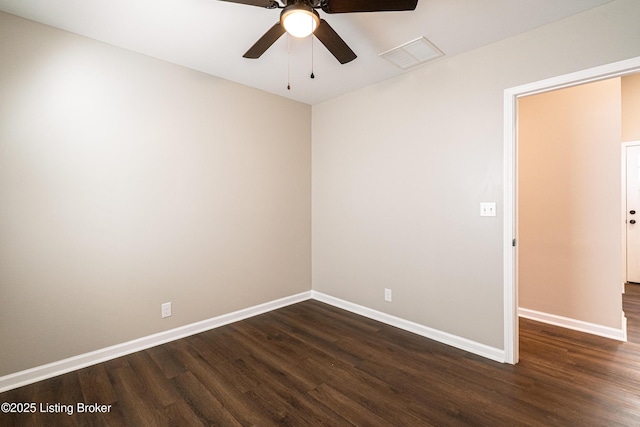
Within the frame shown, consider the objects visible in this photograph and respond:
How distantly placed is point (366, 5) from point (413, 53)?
118cm

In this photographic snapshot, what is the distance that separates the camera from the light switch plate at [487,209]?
2.42 m

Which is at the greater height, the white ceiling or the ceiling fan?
the white ceiling

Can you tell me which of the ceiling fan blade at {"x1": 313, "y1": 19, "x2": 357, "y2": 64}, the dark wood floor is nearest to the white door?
the dark wood floor

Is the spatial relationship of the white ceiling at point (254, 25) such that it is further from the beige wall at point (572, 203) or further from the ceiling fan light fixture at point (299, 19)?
the beige wall at point (572, 203)

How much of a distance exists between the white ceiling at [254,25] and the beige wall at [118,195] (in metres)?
0.21

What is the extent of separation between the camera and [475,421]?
1730mm

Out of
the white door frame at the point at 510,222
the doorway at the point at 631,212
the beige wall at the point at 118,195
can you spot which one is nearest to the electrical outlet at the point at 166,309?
the beige wall at the point at 118,195

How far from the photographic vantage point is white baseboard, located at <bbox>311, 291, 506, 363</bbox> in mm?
2428

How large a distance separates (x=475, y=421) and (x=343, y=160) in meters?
2.75

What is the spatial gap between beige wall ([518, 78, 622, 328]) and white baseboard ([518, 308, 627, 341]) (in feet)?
0.14

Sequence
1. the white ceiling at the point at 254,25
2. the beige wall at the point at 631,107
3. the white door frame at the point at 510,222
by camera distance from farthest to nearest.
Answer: the beige wall at the point at 631,107 < the white door frame at the point at 510,222 < the white ceiling at the point at 254,25

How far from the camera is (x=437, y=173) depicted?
2.78 m

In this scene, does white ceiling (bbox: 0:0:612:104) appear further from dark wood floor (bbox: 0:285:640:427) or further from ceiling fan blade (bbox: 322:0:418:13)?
dark wood floor (bbox: 0:285:640:427)

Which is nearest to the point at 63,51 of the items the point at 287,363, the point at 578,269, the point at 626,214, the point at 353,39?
the point at 353,39
